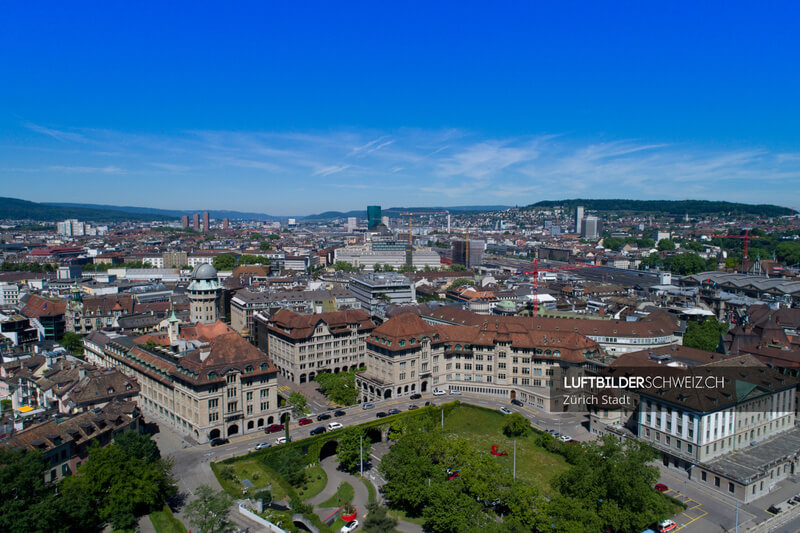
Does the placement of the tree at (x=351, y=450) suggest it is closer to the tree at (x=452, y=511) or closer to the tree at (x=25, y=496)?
the tree at (x=452, y=511)

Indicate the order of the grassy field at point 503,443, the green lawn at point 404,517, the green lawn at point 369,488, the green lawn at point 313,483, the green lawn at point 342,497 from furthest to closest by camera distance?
1. the grassy field at point 503,443
2. the green lawn at point 313,483
3. the green lawn at point 369,488
4. the green lawn at point 342,497
5. the green lawn at point 404,517

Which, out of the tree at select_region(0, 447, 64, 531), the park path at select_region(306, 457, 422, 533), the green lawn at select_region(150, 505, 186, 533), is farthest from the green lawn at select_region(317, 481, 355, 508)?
the tree at select_region(0, 447, 64, 531)

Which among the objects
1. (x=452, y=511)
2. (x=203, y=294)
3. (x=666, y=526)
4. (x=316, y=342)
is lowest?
(x=666, y=526)

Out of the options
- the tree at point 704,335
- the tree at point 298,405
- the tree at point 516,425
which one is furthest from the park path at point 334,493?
the tree at point 704,335

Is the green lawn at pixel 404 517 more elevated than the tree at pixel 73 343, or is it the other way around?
the tree at pixel 73 343

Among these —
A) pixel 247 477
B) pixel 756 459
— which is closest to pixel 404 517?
pixel 247 477

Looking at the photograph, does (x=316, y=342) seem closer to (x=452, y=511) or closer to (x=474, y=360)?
(x=474, y=360)

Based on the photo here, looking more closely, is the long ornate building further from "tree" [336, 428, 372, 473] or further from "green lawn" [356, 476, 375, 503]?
"green lawn" [356, 476, 375, 503]

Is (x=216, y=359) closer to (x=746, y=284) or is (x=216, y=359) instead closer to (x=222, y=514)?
(x=222, y=514)
